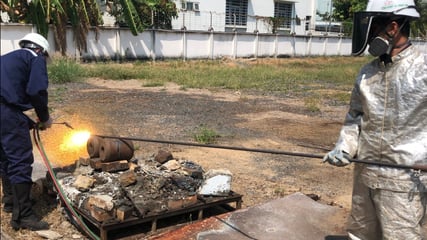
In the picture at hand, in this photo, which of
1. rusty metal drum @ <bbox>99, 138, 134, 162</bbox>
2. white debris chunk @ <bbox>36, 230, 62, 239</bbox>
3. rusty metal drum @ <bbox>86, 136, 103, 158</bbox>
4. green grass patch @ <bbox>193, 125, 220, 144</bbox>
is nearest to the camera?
white debris chunk @ <bbox>36, 230, 62, 239</bbox>

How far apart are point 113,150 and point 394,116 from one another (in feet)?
10.0

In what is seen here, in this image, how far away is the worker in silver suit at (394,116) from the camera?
2682 millimetres

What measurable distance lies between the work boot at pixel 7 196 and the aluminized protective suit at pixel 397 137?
3.60 meters

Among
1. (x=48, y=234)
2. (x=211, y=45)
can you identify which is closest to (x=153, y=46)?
(x=211, y=45)

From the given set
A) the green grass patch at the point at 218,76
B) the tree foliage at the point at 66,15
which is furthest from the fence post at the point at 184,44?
the tree foliage at the point at 66,15

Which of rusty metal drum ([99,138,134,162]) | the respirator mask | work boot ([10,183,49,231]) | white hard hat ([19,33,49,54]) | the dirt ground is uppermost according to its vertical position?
the respirator mask

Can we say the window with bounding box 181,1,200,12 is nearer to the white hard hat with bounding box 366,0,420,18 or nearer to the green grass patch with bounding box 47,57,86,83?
the green grass patch with bounding box 47,57,86,83

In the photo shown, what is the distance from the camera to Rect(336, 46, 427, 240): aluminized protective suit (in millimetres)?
2688

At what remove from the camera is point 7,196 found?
470cm

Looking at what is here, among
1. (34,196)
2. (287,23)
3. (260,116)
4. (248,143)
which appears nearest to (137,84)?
(260,116)

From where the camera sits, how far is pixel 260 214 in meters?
4.38

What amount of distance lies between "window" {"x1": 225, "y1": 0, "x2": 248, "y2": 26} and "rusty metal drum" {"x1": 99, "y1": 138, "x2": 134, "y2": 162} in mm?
27186

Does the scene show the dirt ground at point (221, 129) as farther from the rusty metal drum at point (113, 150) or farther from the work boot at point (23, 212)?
the rusty metal drum at point (113, 150)

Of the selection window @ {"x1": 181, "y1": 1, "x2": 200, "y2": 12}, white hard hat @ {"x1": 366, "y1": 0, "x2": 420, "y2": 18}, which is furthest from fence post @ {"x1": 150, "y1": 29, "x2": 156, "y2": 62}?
white hard hat @ {"x1": 366, "y1": 0, "x2": 420, "y2": 18}
